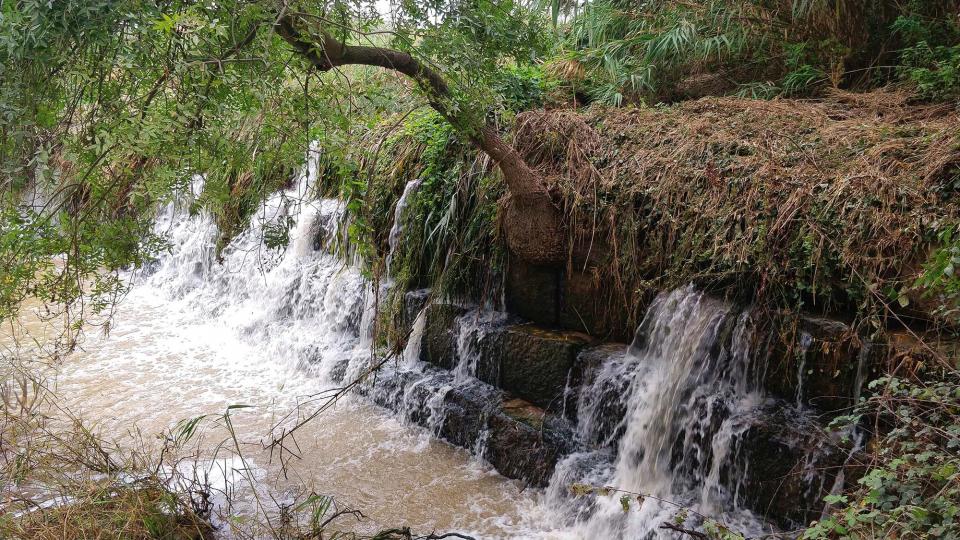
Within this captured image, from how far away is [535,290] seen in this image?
17.0 ft

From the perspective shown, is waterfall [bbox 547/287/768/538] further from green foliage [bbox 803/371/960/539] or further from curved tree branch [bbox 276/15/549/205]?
curved tree branch [bbox 276/15/549/205]

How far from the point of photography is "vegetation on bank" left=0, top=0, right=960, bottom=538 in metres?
2.93

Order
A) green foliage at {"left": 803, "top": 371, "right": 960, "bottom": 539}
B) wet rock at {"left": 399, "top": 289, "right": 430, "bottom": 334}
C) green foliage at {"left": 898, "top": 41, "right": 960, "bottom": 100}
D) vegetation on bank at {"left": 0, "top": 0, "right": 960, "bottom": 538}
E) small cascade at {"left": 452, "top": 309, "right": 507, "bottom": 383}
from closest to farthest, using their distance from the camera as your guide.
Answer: green foliage at {"left": 803, "top": 371, "right": 960, "bottom": 539} → vegetation on bank at {"left": 0, "top": 0, "right": 960, "bottom": 538} → green foliage at {"left": 898, "top": 41, "right": 960, "bottom": 100} → small cascade at {"left": 452, "top": 309, "right": 507, "bottom": 383} → wet rock at {"left": 399, "top": 289, "right": 430, "bottom": 334}

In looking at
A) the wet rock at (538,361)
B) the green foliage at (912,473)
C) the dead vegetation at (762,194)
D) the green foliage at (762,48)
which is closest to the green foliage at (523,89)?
the green foliage at (762,48)

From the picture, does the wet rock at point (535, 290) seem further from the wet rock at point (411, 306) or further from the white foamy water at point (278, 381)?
the white foamy water at point (278, 381)

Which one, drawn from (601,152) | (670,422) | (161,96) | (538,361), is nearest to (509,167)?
(601,152)

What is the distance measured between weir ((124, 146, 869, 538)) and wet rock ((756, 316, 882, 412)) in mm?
14

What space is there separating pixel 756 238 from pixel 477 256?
7.22 ft

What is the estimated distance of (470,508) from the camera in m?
4.38

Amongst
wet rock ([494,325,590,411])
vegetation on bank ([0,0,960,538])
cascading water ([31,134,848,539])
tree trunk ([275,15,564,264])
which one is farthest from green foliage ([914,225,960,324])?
tree trunk ([275,15,564,264])

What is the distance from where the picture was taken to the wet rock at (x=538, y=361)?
4.81 m

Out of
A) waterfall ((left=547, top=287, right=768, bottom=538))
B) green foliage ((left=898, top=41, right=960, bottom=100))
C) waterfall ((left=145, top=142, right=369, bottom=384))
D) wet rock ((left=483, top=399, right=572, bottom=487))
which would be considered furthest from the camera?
waterfall ((left=145, top=142, right=369, bottom=384))

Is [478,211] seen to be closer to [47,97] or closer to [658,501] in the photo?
[658,501]

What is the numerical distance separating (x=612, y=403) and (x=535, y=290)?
1.10m
